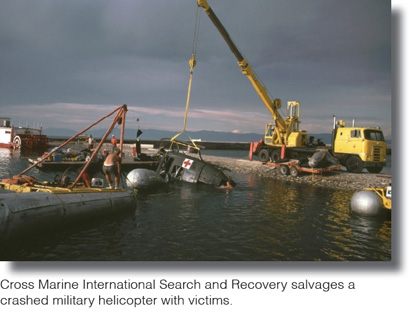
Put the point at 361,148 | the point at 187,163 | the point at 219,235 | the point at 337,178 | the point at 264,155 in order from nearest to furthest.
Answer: the point at 219,235 → the point at 187,163 → the point at 337,178 → the point at 361,148 → the point at 264,155

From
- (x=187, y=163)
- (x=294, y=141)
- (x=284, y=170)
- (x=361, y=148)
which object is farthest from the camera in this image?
(x=294, y=141)

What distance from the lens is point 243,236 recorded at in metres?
10.4

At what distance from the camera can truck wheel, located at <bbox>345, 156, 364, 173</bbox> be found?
25141mm

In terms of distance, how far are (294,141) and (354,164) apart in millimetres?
6723

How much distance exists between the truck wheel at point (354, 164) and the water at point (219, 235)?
34.1 ft

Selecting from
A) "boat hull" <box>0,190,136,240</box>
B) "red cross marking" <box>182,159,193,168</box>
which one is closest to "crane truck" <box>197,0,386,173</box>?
"red cross marking" <box>182,159,193,168</box>

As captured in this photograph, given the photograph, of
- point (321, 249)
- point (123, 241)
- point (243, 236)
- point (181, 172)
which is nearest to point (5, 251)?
point (123, 241)

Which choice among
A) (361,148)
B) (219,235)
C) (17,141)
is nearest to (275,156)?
(361,148)

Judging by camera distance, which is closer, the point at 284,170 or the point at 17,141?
the point at 284,170

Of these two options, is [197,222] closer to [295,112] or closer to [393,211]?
[393,211]

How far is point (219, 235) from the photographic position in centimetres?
1038

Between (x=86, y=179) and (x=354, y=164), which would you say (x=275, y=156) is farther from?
(x=86, y=179)

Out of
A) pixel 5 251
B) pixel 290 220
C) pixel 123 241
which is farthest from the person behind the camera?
pixel 290 220
